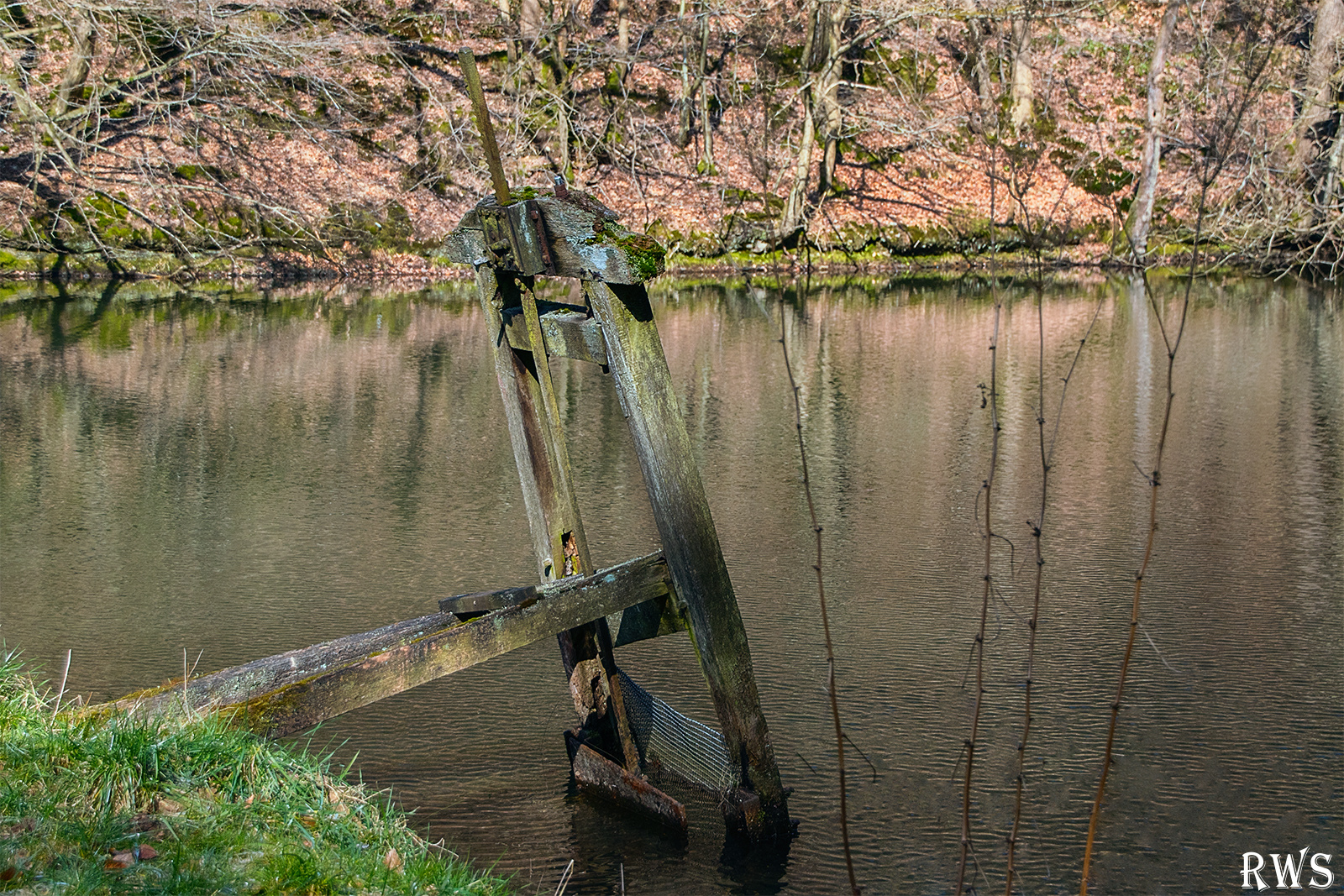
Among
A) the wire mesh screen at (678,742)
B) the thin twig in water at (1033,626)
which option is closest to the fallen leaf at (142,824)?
the wire mesh screen at (678,742)

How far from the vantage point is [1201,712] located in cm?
554

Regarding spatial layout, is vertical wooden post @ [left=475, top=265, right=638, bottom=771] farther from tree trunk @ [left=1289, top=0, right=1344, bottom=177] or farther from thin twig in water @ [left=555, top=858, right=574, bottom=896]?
tree trunk @ [left=1289, top=0, right=1344, bottom=177]

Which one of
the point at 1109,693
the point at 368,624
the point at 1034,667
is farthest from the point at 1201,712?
the point at 368,624

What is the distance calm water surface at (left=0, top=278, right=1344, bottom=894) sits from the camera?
182 inches

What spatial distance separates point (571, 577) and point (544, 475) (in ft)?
1.61

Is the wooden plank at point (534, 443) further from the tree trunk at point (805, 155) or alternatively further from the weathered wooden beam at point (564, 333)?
the tree trunk at point (805, 155)

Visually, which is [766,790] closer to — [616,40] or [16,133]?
[16,133]

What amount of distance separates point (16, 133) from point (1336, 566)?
23076mm

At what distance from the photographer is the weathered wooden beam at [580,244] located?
153 inches

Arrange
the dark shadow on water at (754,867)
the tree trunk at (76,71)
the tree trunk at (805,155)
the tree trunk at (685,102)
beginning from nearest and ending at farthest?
1. the dark shadow on water at (754,867)
2. the tree trunk at (76,71)
3. the tree trunk at (805,155)
4. the tree trunk at (685,102)

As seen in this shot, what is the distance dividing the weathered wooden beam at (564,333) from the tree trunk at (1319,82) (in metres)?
20.3

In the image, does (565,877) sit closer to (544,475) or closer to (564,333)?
(544,475)

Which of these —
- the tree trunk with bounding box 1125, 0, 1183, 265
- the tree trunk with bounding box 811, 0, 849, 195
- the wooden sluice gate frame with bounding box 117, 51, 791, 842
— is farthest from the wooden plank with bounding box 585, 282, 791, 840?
the tree trunk with bounding box 1125, 0, 1183, 265

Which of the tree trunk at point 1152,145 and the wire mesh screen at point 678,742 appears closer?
the wire mesh screen at point 678,742
